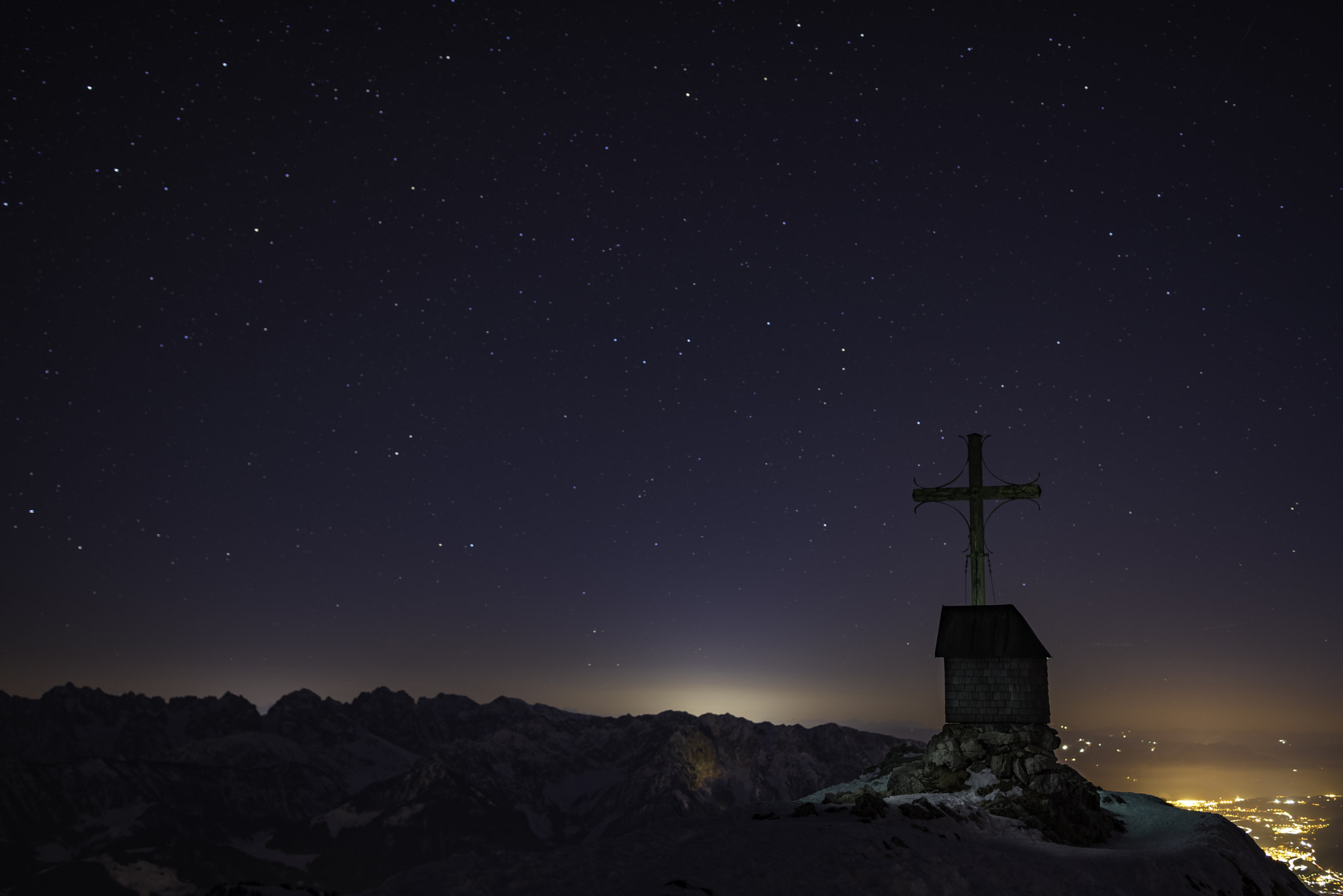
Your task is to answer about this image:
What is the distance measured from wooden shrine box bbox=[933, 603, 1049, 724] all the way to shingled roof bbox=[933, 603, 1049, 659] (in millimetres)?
25

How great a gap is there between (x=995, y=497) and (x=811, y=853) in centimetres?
2118

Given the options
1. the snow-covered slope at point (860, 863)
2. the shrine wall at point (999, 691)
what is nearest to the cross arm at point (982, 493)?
the shrine wall at point (999, 691)

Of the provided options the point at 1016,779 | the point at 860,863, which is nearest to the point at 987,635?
the point at 1016,779

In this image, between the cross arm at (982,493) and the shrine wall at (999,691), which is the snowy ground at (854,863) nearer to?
the shrine wall at (999,691)

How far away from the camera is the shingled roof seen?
3400 cm

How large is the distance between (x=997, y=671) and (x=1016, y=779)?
396 cm

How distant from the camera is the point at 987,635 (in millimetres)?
34438

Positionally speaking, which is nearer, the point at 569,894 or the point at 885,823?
the point at 569,894

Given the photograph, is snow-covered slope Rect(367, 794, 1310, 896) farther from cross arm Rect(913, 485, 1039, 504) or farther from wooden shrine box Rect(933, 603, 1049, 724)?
cross arm Rect(913, 485, 1039, 504)

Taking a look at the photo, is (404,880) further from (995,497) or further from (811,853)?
(995,497)

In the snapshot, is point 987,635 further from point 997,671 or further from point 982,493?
point 982,493

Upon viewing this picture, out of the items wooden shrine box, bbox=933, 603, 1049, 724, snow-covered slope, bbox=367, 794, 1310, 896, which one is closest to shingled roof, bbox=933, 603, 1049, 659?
wooden shrine box, bbox=933, 603, 1049, 724

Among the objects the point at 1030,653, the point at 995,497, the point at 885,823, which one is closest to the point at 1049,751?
the point at 1030,653

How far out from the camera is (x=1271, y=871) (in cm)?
3012
